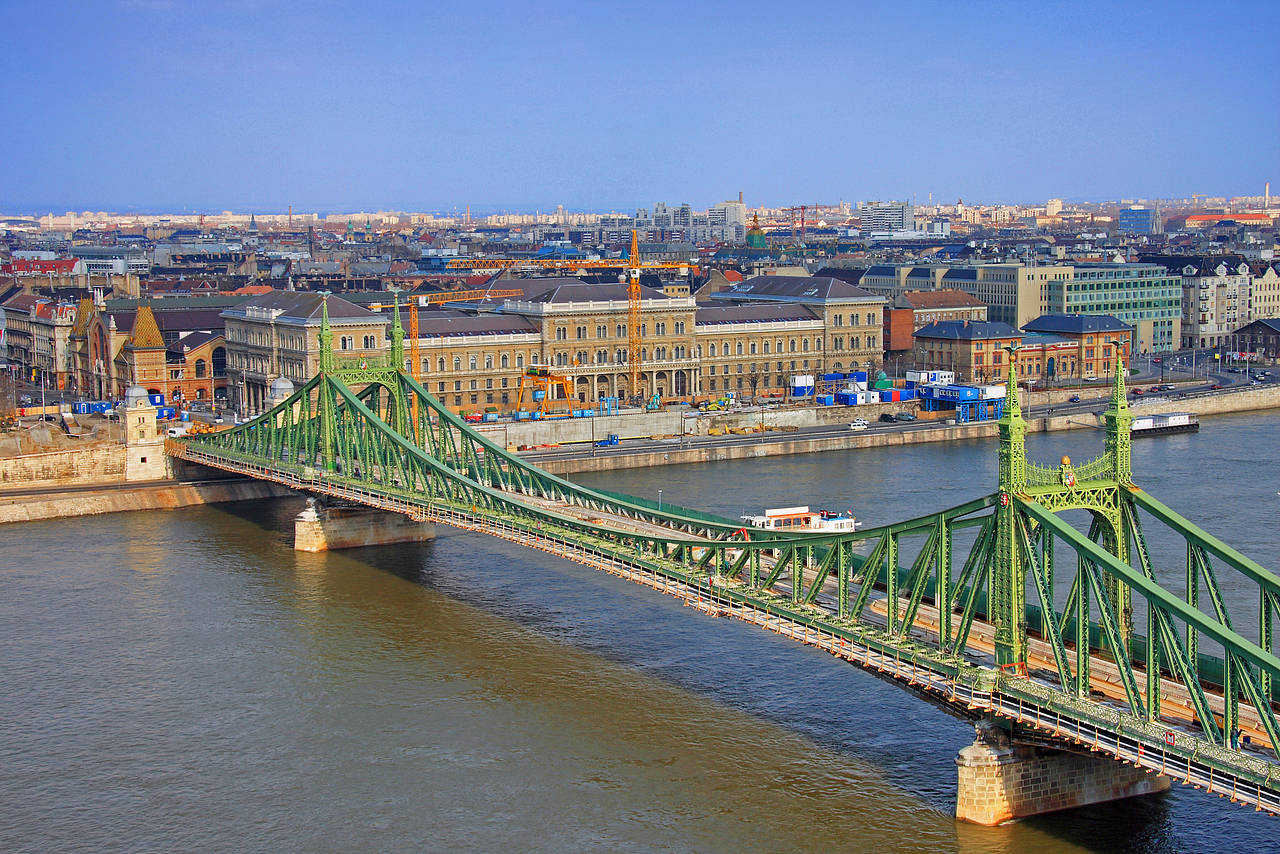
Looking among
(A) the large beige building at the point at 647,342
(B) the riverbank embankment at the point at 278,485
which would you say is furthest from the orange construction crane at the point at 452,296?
(B) the riverbank embankment at the point at 278,485

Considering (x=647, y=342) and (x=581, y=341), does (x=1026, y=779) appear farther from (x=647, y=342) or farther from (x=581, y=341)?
(x=647, y=342)

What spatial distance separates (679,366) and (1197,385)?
80.1ft

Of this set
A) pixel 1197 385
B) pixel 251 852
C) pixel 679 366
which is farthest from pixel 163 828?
pixel 1197 385

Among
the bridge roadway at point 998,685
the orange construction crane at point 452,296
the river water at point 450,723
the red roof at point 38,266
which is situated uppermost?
the red roof at point 38,266

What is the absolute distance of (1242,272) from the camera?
312ft

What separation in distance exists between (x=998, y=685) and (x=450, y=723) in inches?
390

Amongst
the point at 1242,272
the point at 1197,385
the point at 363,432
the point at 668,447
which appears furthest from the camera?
the point at 1242,272

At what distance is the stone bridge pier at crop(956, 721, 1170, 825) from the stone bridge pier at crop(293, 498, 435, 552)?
23.1 m

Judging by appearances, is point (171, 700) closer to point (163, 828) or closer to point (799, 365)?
point (163, 828)

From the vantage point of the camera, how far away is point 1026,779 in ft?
73.0

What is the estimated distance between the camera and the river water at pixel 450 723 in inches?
898

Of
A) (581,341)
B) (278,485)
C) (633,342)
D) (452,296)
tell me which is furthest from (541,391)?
(452,296)

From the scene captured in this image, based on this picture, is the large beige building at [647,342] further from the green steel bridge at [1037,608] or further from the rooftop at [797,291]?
the green steel bridge at [1037,608]

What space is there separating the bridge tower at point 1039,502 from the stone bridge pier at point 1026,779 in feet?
4.01
